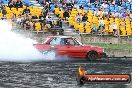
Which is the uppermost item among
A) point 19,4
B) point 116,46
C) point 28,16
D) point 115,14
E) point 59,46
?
point 19,4

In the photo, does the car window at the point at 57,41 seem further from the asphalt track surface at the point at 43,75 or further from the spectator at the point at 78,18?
the spectator at the point at 78,18

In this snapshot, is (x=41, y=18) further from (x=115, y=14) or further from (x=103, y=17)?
(x=115, y=14)

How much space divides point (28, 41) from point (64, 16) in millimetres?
7728

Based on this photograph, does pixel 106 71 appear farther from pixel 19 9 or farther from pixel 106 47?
pixel 19 9

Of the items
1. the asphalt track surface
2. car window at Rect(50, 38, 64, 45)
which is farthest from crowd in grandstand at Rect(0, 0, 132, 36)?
the asphalt track surface

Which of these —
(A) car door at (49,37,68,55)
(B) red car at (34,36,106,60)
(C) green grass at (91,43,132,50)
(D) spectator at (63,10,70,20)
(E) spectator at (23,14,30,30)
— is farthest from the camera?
(D) spectator at (63,10,70,20)

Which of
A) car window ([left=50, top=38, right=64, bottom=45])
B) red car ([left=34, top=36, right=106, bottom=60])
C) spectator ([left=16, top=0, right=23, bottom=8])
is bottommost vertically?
red car ([left=34, top=36, right=106, bottom=60])

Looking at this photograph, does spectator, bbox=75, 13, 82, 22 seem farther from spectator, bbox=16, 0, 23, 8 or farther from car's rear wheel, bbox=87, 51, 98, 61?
car's rear wheel, bbox=87, 51, 98, 61

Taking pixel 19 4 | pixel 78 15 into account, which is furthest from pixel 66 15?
pixel 19 4

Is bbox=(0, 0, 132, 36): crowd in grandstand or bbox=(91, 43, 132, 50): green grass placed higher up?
bbox=(0, 0, 132, 36): crowd in grandstand

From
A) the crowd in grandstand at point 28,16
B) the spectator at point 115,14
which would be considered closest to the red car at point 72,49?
the crowd in grandstand at point 28,16

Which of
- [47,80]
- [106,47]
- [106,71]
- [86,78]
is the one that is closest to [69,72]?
[106,71]

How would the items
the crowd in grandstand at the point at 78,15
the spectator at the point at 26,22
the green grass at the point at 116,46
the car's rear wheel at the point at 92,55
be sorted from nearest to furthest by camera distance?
the car's rear wheel at the point at 92,55
the green grass at the point at 116,46
the spectator at the point at 26,22
the crowd in grandstand at the point at 78,15

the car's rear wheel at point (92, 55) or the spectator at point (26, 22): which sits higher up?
the spectator at point (26, 22)
